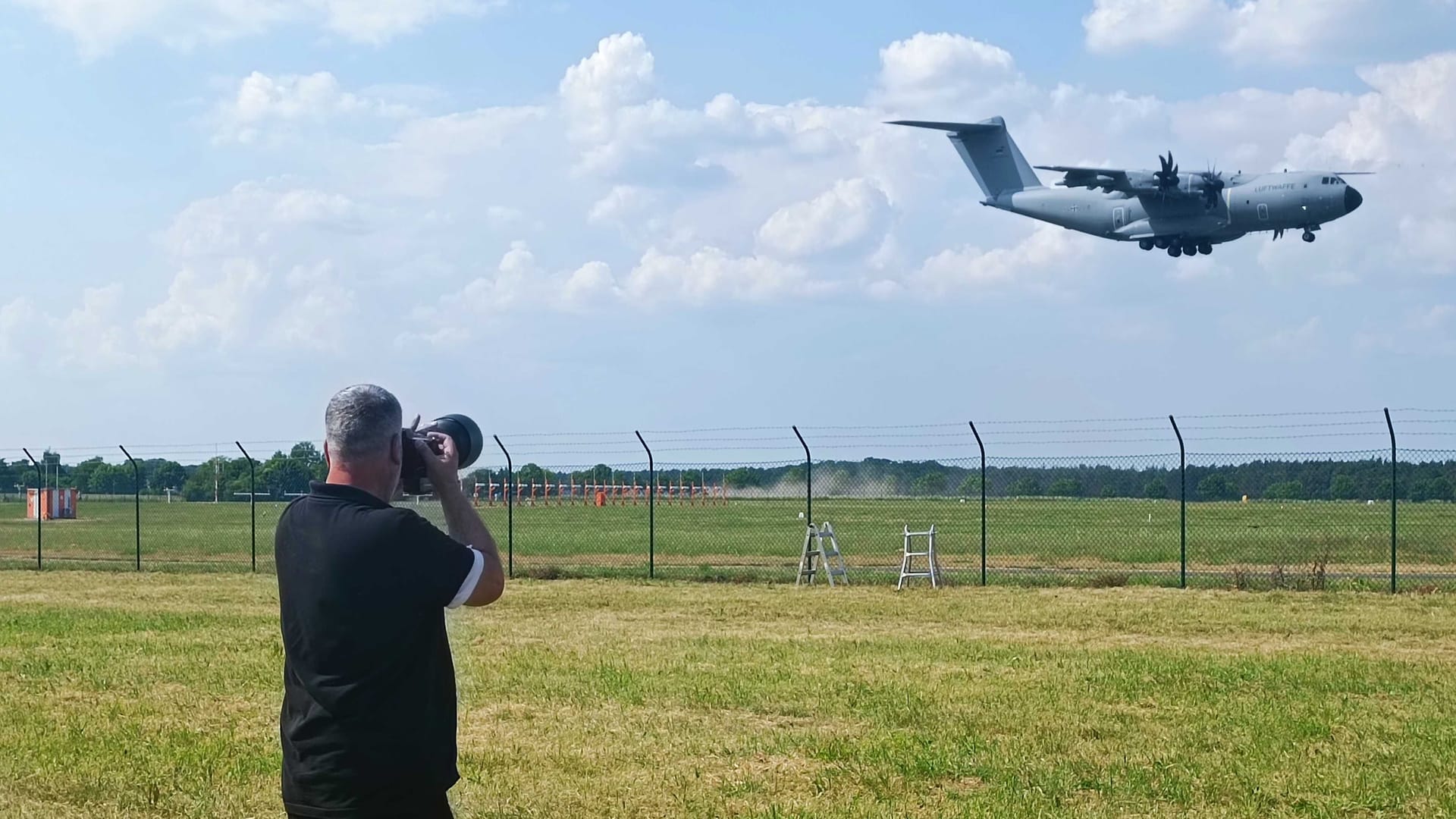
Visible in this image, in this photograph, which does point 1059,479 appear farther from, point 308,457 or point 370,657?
point 370,657

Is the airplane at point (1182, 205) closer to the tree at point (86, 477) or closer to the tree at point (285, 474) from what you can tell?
the tree at point (285, 474)

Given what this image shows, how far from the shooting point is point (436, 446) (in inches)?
169

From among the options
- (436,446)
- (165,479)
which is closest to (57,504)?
(165,479)

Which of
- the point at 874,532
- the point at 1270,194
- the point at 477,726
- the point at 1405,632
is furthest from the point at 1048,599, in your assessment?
the point at 1270,194

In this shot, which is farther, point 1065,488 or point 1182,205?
point 1182,205

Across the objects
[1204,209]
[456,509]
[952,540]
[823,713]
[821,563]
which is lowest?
[952,540]

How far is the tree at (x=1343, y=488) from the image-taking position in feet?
83.4

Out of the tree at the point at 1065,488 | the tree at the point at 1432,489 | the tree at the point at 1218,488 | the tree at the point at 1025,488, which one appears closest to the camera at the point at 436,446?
the tree at the point at 1432,489

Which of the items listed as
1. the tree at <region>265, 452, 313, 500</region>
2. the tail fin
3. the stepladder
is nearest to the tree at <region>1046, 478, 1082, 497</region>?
the stepladder

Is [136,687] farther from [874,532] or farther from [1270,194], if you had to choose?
[1270,194]

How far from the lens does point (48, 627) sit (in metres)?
15.6

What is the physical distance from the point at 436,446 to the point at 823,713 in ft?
20.3

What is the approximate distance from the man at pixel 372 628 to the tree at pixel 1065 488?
29.8 m

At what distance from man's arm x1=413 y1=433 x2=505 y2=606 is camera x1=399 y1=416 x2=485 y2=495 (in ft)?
0.08
